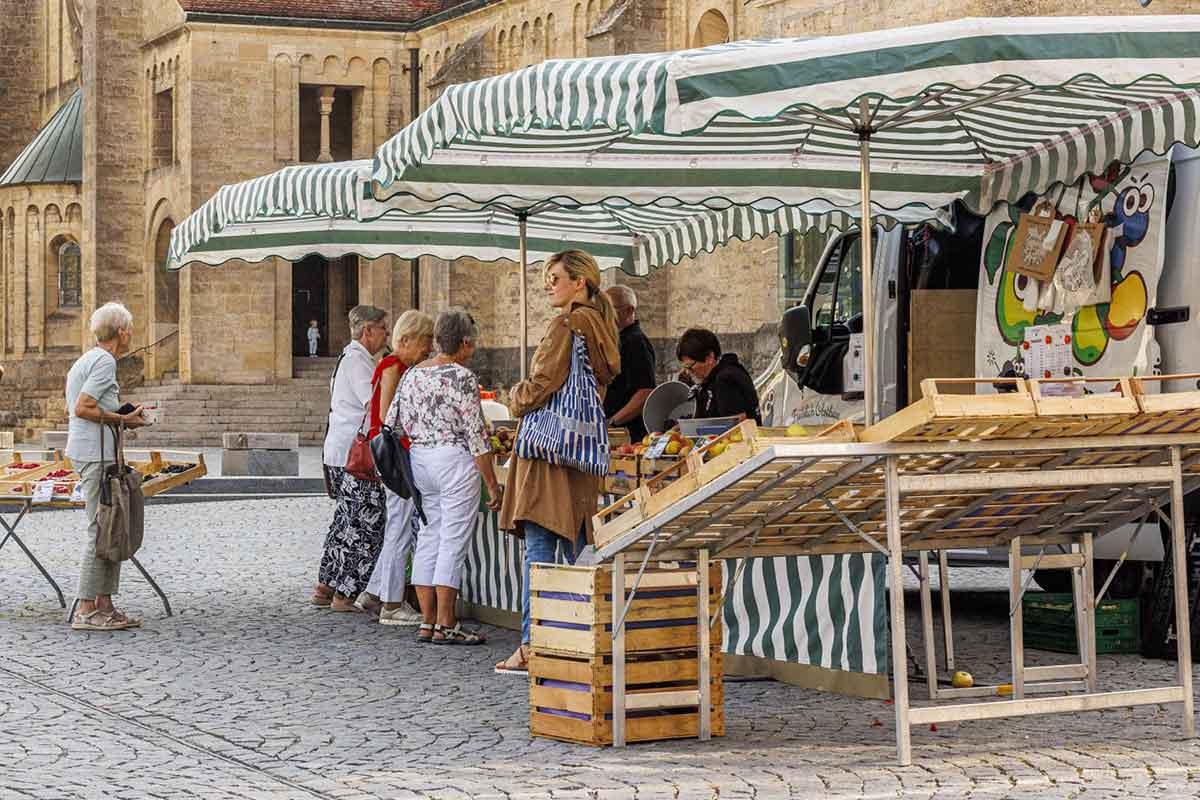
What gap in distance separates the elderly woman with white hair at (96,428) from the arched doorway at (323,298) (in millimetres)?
37209

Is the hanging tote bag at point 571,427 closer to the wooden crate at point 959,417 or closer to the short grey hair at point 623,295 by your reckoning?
the wooden crate at point 959,417

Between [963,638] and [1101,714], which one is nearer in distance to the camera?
[1101,714]

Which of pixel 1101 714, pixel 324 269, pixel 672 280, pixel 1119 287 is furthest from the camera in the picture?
pixel 324 269

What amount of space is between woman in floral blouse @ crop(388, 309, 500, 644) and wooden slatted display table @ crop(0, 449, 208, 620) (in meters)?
2.10

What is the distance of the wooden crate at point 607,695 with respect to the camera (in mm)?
7551

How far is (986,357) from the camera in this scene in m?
10.7

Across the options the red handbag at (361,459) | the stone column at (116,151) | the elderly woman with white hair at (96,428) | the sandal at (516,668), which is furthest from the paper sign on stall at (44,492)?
the stone column at (116,151)

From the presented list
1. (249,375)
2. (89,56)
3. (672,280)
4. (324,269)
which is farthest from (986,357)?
(89,56)

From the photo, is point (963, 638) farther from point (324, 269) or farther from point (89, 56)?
point (89, 56)

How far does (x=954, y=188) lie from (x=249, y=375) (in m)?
35.7

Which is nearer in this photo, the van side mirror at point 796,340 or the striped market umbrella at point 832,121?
the striped market umbrella at point 832,121

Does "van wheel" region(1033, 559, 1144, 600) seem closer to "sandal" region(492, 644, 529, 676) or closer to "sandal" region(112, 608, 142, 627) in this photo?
"sandal" region(492, 644, 529, 676)

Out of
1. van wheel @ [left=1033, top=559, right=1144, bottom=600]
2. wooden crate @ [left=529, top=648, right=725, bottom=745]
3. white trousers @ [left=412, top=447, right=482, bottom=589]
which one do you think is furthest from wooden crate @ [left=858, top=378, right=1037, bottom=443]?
white trousers @ [left=412, top=447, right=482, bottom=589]

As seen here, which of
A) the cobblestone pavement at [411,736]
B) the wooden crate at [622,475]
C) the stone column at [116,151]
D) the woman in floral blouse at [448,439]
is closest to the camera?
the cobblestone pavement at [411,736]
